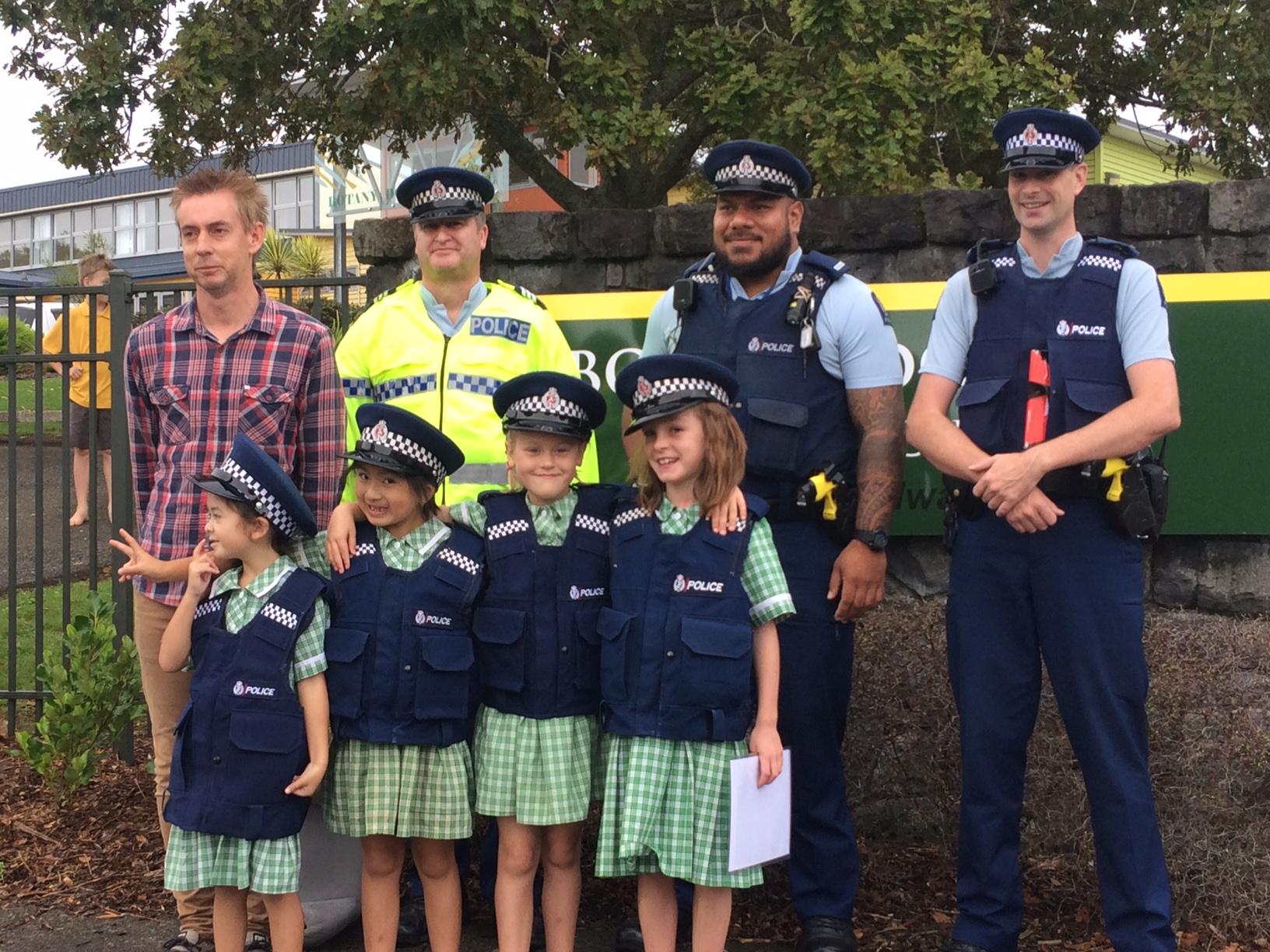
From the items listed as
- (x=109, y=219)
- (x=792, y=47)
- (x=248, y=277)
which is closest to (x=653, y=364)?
(x=248, y=277)

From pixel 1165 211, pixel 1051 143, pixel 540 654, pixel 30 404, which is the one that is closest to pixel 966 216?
pixel 1165 211

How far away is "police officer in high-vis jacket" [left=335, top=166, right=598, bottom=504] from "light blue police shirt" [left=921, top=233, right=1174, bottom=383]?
40.1 inches

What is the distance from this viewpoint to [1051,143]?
3.34 meters

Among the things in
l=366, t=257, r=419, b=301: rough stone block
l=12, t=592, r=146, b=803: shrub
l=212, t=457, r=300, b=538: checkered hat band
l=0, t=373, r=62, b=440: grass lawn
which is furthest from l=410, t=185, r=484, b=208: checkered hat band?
l=0, t=373, r=62, b=440: grass lawn

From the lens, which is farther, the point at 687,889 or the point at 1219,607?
the point at 1219,607

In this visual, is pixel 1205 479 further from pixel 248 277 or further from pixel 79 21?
pixel 79 21

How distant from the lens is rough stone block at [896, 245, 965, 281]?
5.32 m

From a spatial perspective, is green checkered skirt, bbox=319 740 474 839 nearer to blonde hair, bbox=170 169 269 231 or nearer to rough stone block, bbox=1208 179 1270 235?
blonde hair, bbox=170 169 269 231

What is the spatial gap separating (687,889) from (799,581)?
3.29 feet

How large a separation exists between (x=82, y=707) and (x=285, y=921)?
6.77ft

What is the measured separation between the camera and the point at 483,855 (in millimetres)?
4090

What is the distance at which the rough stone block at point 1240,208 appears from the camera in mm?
5051

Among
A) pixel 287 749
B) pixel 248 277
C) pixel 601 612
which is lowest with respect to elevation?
pixel 287 749

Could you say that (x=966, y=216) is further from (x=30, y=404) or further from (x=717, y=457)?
(x=30, y=404)
